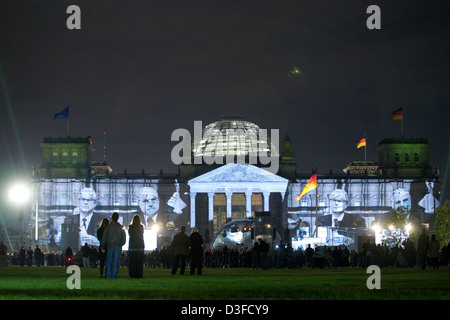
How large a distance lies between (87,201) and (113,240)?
323 feet

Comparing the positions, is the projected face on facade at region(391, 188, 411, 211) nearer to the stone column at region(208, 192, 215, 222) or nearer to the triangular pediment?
the triangular pediment

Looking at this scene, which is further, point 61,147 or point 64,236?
point 61,147

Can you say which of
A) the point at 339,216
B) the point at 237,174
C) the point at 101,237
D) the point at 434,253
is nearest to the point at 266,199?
the point at 237,174

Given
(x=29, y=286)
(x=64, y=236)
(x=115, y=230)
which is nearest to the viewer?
(x=29, y=286)

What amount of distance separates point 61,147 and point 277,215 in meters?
33.8

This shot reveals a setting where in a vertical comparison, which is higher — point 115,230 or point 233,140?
point 233,140

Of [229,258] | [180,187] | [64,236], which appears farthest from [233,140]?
[229,258]

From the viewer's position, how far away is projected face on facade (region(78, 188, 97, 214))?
122938 millimetres

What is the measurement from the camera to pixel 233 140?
471ft

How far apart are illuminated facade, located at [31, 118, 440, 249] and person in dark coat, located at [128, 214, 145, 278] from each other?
91.5 m

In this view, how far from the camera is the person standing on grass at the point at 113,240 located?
26.1 metres

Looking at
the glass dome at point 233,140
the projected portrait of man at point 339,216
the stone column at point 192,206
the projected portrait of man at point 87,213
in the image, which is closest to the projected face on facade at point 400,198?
the projected portrait of man at point 339,216
